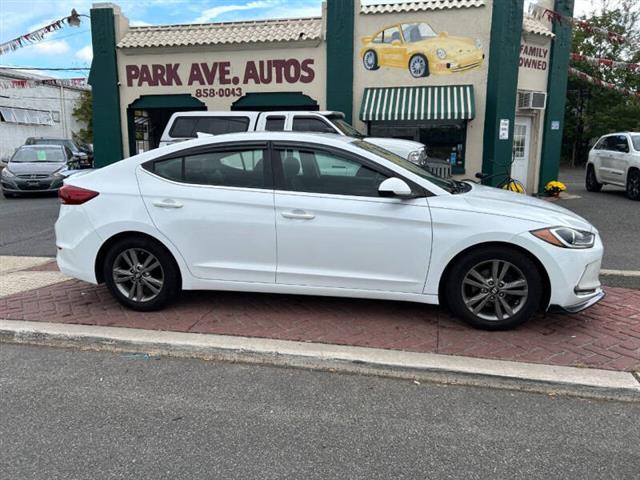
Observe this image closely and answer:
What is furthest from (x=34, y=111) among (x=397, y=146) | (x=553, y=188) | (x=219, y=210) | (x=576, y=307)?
(x=576, y=307)

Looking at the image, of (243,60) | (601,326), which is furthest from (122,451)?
(243,60)

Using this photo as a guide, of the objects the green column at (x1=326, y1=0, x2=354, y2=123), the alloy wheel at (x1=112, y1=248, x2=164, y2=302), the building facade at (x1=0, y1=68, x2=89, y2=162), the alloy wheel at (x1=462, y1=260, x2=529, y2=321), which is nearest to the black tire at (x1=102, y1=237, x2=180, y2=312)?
the alloy wheel at (x1=112, y1=248, x2=164, y2=302)

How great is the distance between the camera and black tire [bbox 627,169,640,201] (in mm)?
14055

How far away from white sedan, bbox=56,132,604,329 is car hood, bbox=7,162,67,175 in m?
12.2

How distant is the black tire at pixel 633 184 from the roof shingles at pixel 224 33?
875 cm

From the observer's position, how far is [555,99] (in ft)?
48.8

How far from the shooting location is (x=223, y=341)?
4480mm

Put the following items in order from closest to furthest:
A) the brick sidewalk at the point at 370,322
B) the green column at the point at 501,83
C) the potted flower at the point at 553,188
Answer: the brick sidewalk at the point at 370,322 < the green column at the point at 501,83 < the potted flower at the point at 553,188

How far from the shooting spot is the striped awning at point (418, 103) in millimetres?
13156

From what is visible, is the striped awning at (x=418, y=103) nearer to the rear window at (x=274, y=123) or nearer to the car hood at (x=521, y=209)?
the rear window at (x=274, y=123)

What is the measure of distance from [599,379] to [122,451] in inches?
123

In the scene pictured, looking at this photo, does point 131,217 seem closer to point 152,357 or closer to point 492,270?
point 152,357

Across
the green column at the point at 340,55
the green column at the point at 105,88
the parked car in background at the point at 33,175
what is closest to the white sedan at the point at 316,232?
the green column at the point at 340,55

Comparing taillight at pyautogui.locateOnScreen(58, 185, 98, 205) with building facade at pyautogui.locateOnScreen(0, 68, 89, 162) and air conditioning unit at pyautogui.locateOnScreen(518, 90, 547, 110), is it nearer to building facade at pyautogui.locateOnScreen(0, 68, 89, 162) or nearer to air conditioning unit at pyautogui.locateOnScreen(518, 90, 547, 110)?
air conditioning unit at pyautogui.locateOnScreen(518, 90, 547, 110)
